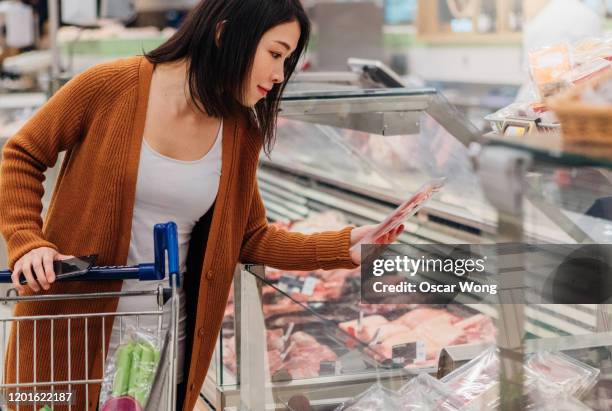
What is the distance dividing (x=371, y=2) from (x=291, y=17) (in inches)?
288

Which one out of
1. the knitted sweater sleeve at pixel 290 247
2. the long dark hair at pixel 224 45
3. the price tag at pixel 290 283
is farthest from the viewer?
the price tag at pixel 290 283

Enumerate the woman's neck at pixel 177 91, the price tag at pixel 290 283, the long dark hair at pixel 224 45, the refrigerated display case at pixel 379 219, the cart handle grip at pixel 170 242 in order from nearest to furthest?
the refrigerated display case at pixel 379 219 → the cart handle grip at pixel 170 242 → the long dark hair at pixel 224 45 → the woman's neck at pixel 177 91 → the price tag at pixel 290 283

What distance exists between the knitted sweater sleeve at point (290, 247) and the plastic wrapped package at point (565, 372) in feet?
2.00

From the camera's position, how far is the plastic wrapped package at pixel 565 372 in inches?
69.0

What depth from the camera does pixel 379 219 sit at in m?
3.48

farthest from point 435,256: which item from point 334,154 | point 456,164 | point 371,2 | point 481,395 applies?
point 371,2

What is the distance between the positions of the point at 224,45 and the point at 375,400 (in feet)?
2.85

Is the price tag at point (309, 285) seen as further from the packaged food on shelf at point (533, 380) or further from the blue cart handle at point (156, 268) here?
the blue cart handle at point (156, 268)

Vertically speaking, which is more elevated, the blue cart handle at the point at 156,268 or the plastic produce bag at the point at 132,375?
the blue cart handle at the point at 156,268

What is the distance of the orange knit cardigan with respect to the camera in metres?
2.08

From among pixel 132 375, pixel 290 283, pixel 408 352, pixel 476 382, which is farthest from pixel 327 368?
pixel 290 283

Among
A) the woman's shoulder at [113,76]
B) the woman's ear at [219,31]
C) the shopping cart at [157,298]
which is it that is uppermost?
the woman's ear at [219,31]

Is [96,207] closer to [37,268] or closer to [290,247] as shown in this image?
[37,268]

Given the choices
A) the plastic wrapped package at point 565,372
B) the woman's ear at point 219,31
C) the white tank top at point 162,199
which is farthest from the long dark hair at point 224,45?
the plastic wrapped package at point 565,372
